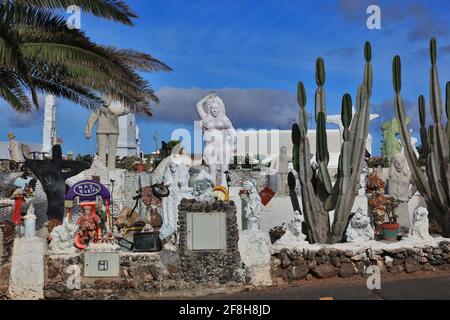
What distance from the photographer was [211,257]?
7785 mm

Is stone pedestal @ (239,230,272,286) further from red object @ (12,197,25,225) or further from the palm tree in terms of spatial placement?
red object @ (12,197,25,225)

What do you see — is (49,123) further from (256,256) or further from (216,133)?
(256,256)

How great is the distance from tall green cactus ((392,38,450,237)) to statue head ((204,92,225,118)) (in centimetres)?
371

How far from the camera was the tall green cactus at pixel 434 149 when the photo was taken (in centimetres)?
966

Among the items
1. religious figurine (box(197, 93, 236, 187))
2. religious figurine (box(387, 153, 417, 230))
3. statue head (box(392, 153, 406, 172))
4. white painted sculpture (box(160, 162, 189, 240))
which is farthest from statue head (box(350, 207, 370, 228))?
statue head (box(392, 153, 406, 172))

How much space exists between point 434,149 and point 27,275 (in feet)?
23.2

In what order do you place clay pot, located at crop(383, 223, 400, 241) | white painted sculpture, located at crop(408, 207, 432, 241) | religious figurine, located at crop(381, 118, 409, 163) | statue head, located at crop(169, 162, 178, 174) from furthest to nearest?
religious figurine, located at crop(381, 118, 409, 163), statue head, located at crop(169, 162, 178, 174), clay pot, located at crop(383, 223, 400, 241), white painted sculpture, located at crop(408, 207, 432, 241)

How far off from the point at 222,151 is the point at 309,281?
453 centimetres

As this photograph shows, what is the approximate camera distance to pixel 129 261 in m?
7.77

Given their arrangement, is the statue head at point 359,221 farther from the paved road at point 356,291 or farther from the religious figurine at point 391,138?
the religious figurine at point 391,138

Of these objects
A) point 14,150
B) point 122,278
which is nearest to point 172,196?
point 122,278

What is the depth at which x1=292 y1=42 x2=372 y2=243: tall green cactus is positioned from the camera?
8.93 meters

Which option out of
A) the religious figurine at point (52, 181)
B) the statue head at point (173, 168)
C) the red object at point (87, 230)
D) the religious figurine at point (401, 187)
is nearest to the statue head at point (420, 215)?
the religious figurine at point (401, 187)

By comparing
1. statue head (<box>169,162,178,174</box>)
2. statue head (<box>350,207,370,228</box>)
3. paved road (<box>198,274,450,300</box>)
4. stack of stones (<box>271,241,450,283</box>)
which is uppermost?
statue head (<box>169,162,178,174</box>)
